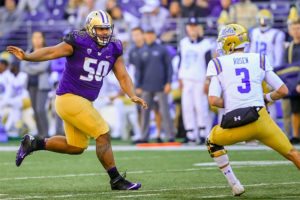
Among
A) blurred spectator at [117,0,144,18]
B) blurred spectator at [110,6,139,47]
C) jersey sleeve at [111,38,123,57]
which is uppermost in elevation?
jersey sleeve at [111,38,123,57]

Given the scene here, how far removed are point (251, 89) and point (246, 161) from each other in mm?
4195

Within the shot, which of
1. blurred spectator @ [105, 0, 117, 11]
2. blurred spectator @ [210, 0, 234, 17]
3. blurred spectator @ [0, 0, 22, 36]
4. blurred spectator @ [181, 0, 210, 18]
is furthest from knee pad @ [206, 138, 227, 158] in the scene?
blurred spectator @ [0, 0, 22, 36]

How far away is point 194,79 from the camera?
16797mm

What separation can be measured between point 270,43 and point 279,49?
20cm

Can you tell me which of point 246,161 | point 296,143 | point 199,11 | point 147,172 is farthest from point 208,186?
point 199,11

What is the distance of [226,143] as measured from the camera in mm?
8758

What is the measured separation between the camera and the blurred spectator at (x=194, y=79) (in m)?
16.8

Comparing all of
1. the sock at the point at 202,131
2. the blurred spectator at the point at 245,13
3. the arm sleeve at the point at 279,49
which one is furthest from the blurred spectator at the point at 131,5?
the arm sleeve at the point at 279,49

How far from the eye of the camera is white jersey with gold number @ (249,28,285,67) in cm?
1638

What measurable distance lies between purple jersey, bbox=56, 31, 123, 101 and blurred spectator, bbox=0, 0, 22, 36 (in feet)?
40.4

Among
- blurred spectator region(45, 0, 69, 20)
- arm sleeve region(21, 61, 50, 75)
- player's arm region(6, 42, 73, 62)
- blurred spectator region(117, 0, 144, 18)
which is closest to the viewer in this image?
player's arm region(6, 42, 73, 62)

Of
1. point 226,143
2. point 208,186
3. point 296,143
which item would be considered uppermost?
point 226,143

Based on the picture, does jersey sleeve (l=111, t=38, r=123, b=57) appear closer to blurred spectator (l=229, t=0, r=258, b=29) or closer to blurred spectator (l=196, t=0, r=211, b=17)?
blurred spectator (l=229, t=0, r=258, b=29)

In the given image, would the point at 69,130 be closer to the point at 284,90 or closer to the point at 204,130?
the point at 284,90
